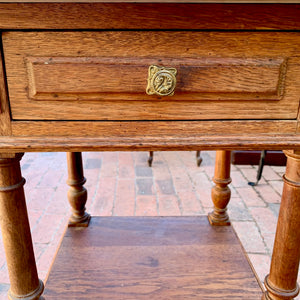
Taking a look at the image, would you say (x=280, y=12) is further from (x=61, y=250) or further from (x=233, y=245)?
(x=61, y=250)

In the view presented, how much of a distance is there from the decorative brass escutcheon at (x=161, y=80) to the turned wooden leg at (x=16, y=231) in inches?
14.7

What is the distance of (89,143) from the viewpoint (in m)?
0.72

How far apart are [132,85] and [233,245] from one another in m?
0.95

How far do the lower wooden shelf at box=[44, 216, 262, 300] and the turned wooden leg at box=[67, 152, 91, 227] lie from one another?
0.04 meters

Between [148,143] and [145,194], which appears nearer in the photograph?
[148,143]

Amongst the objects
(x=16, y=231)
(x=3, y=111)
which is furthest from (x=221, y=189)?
(x=3, y=111)

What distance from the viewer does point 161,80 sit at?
2.19 feet

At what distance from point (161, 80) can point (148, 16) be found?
0.13m

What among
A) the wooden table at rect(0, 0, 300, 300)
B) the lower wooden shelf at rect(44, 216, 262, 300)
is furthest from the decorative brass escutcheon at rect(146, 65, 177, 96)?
the lower wooden shelf at rect(44, 216, 262, 300)

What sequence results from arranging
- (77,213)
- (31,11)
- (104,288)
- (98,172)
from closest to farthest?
(31,11), (104,288), (77,213), (98,172)

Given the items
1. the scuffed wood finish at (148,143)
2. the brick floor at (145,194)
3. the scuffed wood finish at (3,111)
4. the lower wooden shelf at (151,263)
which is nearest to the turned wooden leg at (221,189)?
the lower wooden shelf at (151,263)

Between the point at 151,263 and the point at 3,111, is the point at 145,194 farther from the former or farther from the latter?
the point at 3,111

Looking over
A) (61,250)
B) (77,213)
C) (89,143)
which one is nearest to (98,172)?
(77,213)

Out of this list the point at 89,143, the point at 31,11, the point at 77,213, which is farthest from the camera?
the point at 77,213
